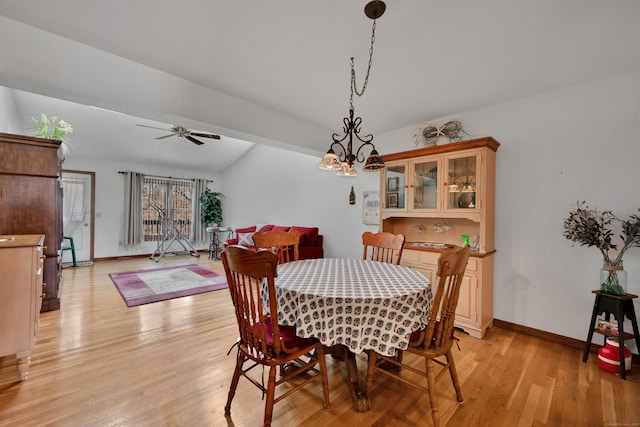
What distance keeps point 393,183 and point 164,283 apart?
12.6ft

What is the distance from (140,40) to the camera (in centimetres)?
205

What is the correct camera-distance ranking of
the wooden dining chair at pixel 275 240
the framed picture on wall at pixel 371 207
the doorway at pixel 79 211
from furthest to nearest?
the doorway at pixel 79 211
the framed picture on wall at pixel 371 207
the wooden dining chair at pixel 275 240

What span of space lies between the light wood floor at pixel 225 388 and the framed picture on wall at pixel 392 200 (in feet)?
5.12

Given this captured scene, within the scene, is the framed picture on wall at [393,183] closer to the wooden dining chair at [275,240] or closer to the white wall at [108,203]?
the wooden dining chair at [275,240]

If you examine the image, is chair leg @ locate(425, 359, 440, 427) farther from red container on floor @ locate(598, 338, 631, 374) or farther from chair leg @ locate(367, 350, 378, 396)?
red container on floor @ locate(598, 338, 631, 374)

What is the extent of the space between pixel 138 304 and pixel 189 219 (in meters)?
4.36

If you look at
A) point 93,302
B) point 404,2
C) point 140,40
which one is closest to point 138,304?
point 93,302

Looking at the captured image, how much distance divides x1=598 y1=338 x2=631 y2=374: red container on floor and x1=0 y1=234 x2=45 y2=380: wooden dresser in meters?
4.22

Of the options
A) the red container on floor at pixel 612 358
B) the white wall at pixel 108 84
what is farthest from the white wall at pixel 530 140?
the red container on floor at pixel 612 358

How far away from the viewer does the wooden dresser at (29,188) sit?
2691 mm

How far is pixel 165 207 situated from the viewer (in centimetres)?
698

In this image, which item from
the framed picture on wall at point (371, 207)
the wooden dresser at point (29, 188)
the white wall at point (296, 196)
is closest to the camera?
the wooden dresser at point (29, 188)

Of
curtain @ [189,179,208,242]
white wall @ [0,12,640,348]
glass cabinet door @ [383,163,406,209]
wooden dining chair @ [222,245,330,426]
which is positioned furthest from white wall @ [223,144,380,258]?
wooden dining chair @ [222,245,330,426]

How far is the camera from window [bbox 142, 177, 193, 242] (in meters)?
6.74
